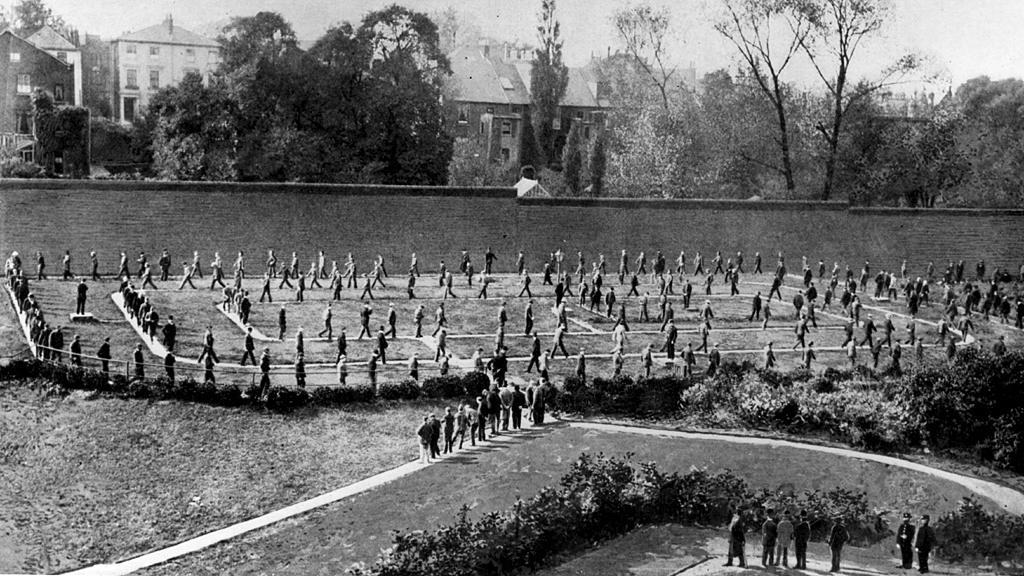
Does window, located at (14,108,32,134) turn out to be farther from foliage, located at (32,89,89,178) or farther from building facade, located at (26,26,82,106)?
building facade, located at (26,26,82,106)

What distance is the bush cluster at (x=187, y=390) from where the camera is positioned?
63.1 ft

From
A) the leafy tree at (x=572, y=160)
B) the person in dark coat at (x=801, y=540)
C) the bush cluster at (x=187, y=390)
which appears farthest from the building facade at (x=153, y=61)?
the leafy tree at (x=572, y=160)

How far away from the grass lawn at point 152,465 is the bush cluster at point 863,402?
14.4ft

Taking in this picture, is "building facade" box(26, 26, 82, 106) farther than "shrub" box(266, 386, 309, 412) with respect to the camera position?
Yes

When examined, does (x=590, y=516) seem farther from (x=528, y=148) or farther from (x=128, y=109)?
(x=528, y=148)

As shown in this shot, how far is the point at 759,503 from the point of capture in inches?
617

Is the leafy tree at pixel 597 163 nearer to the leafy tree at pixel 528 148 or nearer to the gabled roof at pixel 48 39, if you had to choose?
the leafy tree at pixel 528 148

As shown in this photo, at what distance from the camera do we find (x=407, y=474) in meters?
17.2

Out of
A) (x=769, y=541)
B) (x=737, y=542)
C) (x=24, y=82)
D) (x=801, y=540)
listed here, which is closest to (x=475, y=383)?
(x=737, y=542)

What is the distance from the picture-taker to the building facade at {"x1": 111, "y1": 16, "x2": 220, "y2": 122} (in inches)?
920

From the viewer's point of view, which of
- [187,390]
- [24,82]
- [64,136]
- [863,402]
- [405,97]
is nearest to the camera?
[187,390]

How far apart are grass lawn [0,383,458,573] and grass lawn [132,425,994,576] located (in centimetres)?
94

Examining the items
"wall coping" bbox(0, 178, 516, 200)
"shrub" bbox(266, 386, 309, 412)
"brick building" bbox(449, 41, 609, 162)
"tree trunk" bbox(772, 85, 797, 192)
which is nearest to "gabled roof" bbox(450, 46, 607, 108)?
"brick building" bbox(449, 41, 609, 162)

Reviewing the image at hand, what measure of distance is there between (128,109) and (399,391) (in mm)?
16233
